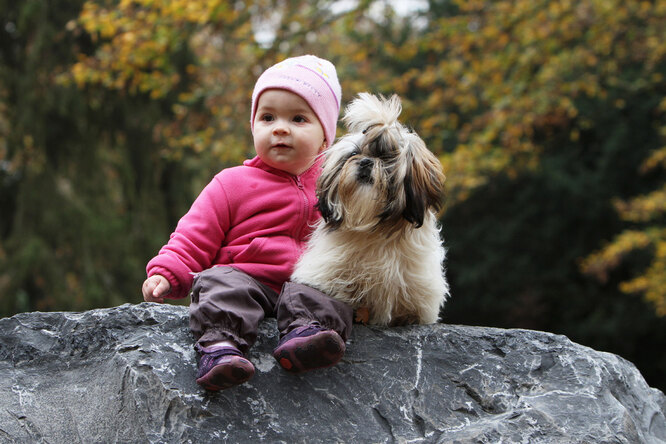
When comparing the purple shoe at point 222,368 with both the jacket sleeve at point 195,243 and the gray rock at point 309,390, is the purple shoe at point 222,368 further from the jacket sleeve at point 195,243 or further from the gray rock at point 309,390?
the jacket sleeve at point 195,243

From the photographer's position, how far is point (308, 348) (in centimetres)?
215

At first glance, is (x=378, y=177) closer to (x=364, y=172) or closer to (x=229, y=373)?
(x=364, y=172)

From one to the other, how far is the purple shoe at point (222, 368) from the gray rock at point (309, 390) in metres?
0.15

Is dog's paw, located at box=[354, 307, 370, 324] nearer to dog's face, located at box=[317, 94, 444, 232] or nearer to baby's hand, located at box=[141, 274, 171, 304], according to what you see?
dog's face, located at box=[317, 94, 444, 232]

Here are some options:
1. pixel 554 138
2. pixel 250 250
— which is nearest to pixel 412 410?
pixel 250 250

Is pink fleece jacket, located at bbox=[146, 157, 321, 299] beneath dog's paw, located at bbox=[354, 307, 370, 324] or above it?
above

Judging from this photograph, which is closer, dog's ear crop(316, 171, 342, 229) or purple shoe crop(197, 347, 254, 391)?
purple shoe crop(197, 347, 254, 391)

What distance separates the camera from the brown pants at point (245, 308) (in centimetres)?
221

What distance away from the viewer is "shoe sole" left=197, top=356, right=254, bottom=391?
206 centimetres

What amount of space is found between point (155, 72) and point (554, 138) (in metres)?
8.07

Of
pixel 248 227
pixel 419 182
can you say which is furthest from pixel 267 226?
pixel 419 182

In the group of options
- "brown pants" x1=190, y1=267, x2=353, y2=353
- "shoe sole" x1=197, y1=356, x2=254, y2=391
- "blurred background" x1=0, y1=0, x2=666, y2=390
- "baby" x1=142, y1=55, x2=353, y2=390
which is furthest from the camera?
"blurred background" x1=0, y1=0, x2=666, y2=390

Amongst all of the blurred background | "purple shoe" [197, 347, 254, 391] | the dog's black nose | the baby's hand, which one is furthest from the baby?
the blurred background

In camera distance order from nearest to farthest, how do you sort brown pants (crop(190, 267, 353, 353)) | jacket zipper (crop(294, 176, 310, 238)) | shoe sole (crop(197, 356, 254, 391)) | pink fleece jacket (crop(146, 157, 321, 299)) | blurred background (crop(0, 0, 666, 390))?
shoe sole (crop(197, 356, 254, 391)) < brown pants (crop(190, 267, 353, 353)) < pink fleece jacket (crop(146, 157, 321, 299)) < jacket zipper (crop(294, 176, 310, 238)) < blurred background (crop(0, 0, 666, 390))
